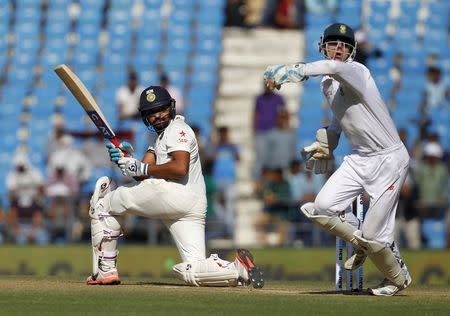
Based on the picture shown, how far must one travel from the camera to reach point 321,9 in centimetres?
2142

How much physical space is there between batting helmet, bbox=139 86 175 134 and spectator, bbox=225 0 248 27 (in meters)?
11.1

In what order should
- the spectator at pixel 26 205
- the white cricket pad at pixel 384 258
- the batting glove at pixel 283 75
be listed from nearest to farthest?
the batting glove at pixel 283 75, the white cricket pad at pixel 384 258, the spectator at pixel 26 205

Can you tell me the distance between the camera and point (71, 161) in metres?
17.4

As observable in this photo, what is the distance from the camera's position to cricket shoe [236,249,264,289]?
10.0 m

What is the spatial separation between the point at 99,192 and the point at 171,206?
653 mm

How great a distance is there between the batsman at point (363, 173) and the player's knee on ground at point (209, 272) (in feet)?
2.74

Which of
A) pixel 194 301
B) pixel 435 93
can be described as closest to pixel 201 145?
pixel 435 93

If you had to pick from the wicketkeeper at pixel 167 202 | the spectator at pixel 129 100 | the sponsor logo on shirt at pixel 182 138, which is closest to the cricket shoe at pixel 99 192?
the wicketkeeper at pixel 167 202

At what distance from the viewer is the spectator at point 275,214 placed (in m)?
16.1

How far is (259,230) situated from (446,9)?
7.57 meters

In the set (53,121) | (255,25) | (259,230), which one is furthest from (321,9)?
(259,230)

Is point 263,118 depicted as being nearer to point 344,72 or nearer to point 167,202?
point 167,202

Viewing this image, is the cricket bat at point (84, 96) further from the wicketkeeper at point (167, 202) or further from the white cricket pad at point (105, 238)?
the white cricket pad at point (105, 238)

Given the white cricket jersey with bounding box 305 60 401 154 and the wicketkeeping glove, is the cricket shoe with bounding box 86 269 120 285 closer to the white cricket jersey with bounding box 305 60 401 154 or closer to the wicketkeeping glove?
the wicketkeeping glove
